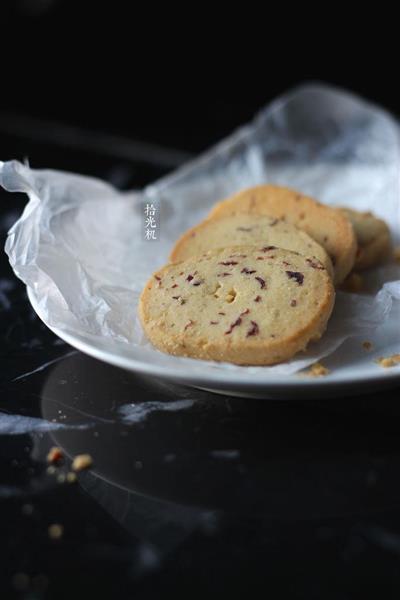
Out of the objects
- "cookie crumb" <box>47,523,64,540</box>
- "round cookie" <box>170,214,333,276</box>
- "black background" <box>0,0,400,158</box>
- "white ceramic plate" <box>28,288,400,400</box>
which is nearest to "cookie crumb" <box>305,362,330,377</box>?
"white ceramic plate" <box>28,288,400,400</box>

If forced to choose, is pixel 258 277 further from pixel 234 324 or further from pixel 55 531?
pixel 55 531

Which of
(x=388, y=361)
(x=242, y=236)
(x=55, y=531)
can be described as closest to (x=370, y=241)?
(x=242, y=236)

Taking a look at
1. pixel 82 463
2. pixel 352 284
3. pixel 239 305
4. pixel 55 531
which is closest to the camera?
pixel 55 531

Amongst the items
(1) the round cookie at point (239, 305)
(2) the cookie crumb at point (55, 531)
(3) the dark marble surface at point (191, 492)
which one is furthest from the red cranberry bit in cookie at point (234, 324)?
(2) the cookie crumb at point (55, 531)

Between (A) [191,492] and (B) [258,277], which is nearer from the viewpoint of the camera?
(A) [191,492]

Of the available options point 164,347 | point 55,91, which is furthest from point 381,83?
point 164,347

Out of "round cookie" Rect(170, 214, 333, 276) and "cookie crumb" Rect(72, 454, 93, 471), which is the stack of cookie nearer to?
"round cookie" Rect(170, 214, 333, 276)
